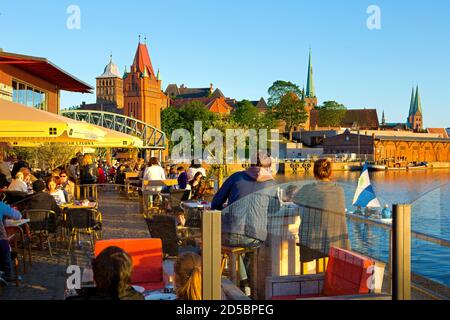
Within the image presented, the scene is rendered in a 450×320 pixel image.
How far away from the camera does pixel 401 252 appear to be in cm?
348

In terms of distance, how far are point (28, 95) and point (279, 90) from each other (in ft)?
315

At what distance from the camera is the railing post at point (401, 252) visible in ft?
11.3

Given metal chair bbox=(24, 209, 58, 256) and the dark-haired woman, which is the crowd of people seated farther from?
metal chair bbox=(24, 209, 58, 256)

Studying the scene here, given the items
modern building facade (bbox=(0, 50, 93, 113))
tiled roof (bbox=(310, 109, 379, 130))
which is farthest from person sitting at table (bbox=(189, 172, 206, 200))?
tiled roof (bbox=(310, 109, 379, 130))

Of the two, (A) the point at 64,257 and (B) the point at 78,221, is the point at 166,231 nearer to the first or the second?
(A) the point at 64,257

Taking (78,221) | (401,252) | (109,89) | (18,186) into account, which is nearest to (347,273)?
(401,252)

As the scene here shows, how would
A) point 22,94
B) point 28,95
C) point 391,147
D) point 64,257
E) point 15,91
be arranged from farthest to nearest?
point 391,147, point 28,95, point 22,94, point 15,91, point 64,257

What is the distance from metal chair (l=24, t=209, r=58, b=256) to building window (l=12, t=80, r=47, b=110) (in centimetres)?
1156

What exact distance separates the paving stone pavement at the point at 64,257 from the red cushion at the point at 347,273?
90.4 inches

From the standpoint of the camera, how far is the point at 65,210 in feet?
30.0

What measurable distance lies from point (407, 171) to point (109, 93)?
8255 cm

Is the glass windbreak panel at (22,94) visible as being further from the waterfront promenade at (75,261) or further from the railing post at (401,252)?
the railing post at (401,252)
